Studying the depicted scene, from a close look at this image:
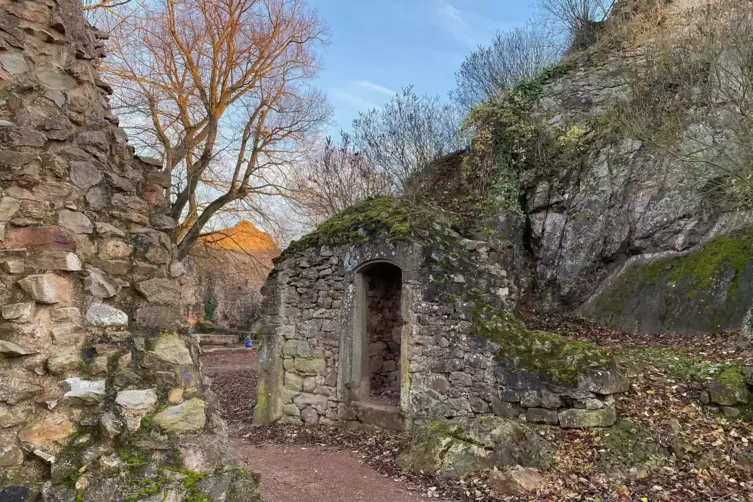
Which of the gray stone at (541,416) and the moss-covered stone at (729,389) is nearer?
the moss-covered stone at (729,389)

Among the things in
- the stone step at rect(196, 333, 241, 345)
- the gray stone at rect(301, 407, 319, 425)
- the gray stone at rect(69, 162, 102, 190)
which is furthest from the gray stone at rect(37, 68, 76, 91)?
the stone step at rect(196, 333, 241, 345)

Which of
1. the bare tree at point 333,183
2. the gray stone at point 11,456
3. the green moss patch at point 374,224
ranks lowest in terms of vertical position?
the gray stone at point 11,456

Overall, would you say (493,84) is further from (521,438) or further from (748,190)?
(521,438)

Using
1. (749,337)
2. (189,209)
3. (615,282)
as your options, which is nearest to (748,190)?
(749,337)

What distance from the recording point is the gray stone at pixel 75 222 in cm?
268

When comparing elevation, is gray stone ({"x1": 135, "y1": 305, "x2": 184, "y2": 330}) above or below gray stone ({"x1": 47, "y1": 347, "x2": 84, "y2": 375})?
above

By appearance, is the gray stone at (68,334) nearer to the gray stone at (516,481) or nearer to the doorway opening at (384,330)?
the gray stone at (516,481)

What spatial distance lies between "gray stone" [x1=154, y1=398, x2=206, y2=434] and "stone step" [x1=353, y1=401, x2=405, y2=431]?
465 centimetres

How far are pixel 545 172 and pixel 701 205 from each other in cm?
330

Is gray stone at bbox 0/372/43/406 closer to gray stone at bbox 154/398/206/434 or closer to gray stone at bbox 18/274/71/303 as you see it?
gray stone at bbox 18/274/71/303

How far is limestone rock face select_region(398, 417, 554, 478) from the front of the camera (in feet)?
16.9

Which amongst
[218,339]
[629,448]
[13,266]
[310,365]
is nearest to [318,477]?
[310,365]

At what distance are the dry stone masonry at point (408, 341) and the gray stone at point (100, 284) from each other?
15.3ft

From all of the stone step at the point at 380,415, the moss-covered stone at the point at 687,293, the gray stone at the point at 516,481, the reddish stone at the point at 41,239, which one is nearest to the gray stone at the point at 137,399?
the reddish stone at the point at 41,239
